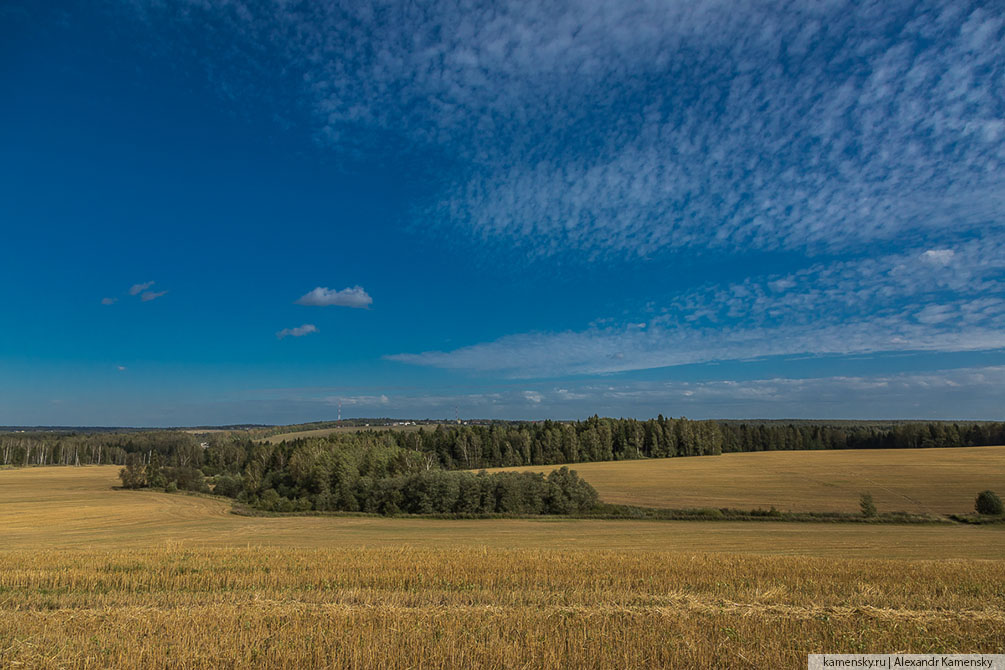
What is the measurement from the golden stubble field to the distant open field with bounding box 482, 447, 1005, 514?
→ 1554 inches

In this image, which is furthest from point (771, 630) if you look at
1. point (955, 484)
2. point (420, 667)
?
point (955, 484)

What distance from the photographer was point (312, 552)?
2244 cm

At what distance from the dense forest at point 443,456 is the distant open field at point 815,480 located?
14.3 metres

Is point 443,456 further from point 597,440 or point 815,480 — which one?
point 815,480

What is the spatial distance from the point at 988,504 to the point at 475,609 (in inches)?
2218

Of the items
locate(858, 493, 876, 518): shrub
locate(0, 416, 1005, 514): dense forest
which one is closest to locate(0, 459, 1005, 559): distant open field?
locate(858, 493, 876, 518): shrub

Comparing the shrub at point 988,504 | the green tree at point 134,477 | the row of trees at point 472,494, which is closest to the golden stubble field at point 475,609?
the row of trees at point 472,494

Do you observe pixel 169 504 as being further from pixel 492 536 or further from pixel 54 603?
pixel 54 603

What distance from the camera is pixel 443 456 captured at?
10738cm

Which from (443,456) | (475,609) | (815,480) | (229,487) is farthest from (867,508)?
(229,487)

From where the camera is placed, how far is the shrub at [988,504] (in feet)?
147

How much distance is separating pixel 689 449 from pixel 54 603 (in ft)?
361

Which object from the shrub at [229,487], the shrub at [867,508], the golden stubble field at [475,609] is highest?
the golden stubble field at [475,609]

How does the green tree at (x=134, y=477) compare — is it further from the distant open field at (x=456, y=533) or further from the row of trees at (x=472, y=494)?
the row of trees at (x=472, y=494)
